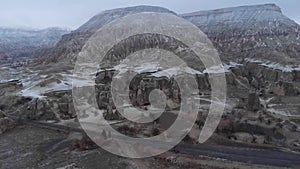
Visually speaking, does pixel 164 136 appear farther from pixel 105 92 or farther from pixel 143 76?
pixel 143 76

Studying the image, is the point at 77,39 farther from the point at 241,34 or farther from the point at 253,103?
the point at 253,103

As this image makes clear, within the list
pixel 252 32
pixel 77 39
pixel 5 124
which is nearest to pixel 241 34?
pixel 252 32

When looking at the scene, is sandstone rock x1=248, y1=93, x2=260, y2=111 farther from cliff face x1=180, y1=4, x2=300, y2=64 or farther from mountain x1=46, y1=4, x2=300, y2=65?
cliff face x1=180, y1=4, x2=300, y2=64

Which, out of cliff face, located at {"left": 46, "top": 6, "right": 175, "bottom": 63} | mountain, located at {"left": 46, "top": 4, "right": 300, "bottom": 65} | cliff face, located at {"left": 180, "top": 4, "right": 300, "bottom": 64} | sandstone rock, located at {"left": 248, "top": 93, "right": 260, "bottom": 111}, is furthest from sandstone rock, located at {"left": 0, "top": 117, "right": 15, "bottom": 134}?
cliff face, located at {"left": 180, "top": 4, "right": 300, "bottom": 64}

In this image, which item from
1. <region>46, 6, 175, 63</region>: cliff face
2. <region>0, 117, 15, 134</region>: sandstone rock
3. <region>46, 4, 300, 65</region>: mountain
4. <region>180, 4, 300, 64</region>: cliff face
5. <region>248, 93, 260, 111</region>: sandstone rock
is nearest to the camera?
<region>0, 117, 15, 134</region>: sandstone rock

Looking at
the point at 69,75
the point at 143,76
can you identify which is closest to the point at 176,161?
the point at 143,76

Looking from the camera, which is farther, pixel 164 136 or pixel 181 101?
pixel 181 101

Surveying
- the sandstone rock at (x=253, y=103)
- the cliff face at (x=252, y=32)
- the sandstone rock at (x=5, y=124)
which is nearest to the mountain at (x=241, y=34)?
the cliff face at (x=252, y=32)

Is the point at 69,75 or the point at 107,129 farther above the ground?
the point at 69,75
